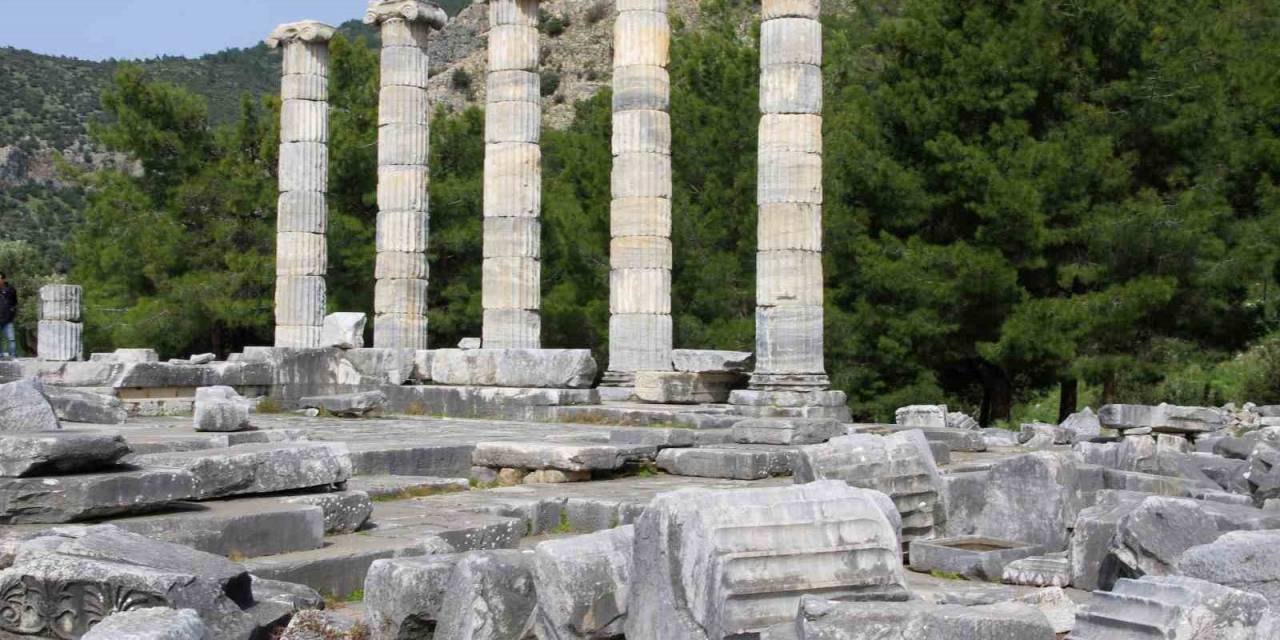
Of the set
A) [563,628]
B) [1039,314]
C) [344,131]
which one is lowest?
[563,628]

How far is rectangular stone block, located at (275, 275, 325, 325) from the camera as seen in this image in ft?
77.8

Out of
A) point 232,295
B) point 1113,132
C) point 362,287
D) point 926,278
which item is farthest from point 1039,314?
point 232,295

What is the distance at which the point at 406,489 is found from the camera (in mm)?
9586

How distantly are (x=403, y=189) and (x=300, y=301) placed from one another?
2.58 metres

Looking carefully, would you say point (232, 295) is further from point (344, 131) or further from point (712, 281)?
point (712, 281)

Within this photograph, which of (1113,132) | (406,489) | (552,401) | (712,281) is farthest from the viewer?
(712,281)

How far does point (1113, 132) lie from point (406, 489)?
16.1 m

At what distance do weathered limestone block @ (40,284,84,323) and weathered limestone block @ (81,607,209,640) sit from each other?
61.6ft

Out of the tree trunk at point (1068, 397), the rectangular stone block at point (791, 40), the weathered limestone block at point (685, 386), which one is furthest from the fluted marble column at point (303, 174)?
the tree trunk at point (1068, 397)

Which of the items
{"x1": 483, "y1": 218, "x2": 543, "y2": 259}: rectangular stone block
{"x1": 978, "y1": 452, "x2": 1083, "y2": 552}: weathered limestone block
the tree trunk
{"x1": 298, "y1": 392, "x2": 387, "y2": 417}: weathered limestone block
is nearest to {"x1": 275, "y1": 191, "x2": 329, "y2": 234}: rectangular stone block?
{"x1": 483, "y1": 218, "x2": 543, "y2": 259}: rectangular stone block

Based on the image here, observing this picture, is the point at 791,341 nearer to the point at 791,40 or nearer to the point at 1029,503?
the point at 791,40

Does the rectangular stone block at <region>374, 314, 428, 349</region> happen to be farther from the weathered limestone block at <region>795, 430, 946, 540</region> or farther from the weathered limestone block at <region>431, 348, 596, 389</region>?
the weathered limestone block at <region>795, 430, 946, 540</region>

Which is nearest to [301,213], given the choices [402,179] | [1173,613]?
[402,179]

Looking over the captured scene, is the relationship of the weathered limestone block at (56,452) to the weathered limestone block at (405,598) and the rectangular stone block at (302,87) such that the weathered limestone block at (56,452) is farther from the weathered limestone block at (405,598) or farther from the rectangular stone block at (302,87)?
the rectangular stone block at (302,87)
